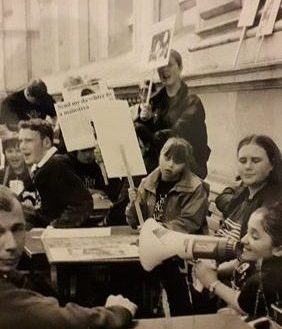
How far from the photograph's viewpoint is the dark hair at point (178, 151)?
1367 millimetres

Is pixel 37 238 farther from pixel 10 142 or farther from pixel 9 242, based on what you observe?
pixel 10 142

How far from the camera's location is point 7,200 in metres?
1.31

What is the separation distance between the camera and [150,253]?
4.46 feet

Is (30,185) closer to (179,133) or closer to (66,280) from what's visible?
(66,280)

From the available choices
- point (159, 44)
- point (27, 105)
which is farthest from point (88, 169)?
point (159, 44)

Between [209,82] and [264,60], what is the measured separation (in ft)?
0.39

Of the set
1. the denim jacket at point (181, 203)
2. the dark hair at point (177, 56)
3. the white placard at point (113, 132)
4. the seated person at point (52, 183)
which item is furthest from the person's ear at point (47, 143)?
the dark hair at point (177, 56)

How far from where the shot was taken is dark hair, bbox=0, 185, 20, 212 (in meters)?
1.30

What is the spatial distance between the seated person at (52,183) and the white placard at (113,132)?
79 mm

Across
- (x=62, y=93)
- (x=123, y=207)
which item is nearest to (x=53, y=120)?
(x=62, y=93)

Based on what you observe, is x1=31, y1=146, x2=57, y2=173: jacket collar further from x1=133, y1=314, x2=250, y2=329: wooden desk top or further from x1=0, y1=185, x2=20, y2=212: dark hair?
x1=133, y1=314, x2=250, y2=329: wooden desk top

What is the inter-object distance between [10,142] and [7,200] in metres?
0.13

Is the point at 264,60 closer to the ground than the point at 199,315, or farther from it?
farther from it

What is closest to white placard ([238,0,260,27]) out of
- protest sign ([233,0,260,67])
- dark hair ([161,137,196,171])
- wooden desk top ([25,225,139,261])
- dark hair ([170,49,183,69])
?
protest sign ([233,0,260,67])
